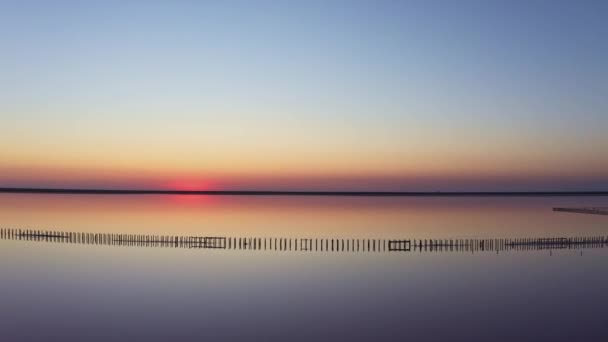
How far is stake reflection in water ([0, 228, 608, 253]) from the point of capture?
49031mm

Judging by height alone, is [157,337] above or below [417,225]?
below

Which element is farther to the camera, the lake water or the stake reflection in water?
the stake reflection in water

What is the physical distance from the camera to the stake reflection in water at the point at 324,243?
49031mm

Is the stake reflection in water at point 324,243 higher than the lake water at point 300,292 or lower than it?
higher

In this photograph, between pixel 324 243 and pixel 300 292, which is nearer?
pixel 300 292

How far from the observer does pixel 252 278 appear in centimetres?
3491

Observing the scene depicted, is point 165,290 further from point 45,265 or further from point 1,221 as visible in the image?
point 1,221

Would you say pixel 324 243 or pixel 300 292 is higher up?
pixel 324 243

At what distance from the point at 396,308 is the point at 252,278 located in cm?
993

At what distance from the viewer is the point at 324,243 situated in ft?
174

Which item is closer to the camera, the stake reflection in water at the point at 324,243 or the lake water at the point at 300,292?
the lake water at the point at 300,292

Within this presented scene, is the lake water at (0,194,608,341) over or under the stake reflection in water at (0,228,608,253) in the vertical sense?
under

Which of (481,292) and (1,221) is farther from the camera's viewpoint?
(1,221)

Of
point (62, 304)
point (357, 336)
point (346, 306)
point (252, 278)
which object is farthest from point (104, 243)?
point (357, 336)
